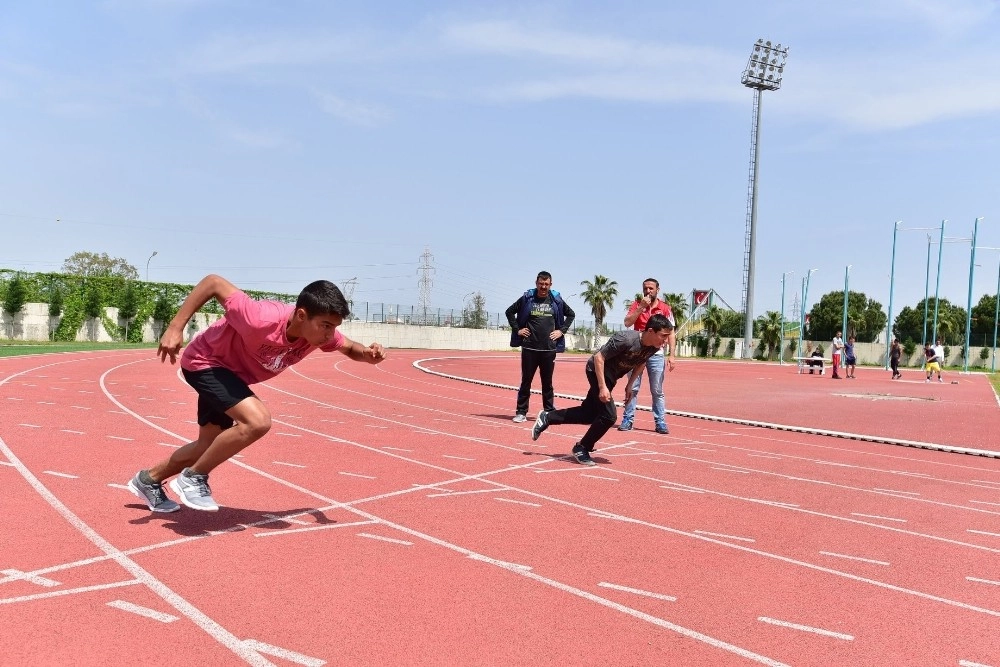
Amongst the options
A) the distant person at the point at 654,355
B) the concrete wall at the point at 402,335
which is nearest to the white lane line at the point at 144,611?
the distant person at the point at 654,355

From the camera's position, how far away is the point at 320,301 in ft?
16.6

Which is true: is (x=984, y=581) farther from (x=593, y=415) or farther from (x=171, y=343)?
(x=171, y=343)

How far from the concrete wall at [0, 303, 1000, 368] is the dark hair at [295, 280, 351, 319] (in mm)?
29657

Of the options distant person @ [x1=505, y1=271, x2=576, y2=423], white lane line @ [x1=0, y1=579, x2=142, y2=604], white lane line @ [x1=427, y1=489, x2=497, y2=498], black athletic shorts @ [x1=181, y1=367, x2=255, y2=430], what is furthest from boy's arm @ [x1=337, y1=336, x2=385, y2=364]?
distant person @ [x1=505, y1=271, x2=576, y2=423]

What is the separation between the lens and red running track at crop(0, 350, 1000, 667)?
3.66m

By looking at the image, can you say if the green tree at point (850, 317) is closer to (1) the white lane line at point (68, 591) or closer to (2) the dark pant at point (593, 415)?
(2) the dark pant at point (593, 415)

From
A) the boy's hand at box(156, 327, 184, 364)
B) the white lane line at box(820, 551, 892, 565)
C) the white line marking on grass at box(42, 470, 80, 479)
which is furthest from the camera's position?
the white line marking on grass at box(42, 470, 80, 479)

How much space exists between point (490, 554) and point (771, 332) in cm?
7807

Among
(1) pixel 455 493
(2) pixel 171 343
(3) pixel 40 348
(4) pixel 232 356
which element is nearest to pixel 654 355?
(1) pixel 455 493

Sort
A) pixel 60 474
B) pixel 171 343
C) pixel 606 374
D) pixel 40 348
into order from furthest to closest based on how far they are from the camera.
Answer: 1. pixel 40 348
2. pixel 606 374
3. pixel 60 474
4. pixel 171 343

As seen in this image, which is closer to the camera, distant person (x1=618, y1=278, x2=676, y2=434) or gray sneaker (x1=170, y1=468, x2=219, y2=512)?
gray sneaker (x1=170, y1=468, x2=219, y2=512)

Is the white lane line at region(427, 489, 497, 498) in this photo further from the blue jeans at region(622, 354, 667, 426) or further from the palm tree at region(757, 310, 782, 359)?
the palm tree at region(757, 310, 782, 359)

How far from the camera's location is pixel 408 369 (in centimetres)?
2561

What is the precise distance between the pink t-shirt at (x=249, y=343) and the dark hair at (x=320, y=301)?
18 centimetres
